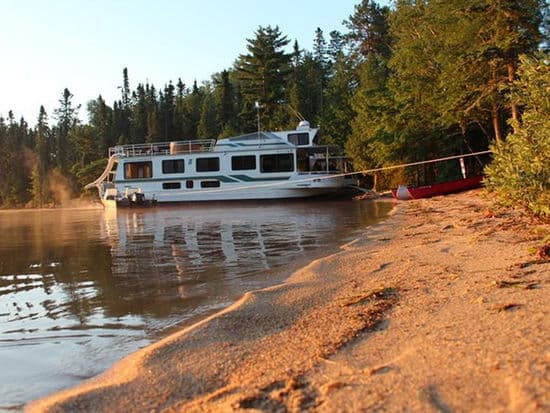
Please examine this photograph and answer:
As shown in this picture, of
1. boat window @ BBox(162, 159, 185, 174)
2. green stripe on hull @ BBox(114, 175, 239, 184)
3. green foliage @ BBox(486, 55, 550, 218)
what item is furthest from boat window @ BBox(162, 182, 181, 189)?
green foliage @ BBox(486, 55, 550, 218)

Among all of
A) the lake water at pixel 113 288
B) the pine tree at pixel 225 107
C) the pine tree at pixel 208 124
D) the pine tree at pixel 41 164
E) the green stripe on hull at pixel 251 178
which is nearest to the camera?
the lake water at pixel 113 288

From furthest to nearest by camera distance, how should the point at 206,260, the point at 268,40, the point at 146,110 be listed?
the point at 146,110
the point at 268,40
the point at 206,260

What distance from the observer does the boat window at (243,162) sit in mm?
33000

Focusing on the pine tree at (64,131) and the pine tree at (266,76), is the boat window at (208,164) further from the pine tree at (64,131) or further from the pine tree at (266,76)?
the pine tree at (64,131)

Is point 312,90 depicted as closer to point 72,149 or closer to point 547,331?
point 72,149

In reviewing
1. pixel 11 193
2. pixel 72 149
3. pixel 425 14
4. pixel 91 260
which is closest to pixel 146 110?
pixel 72 149

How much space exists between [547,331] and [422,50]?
1073 inches

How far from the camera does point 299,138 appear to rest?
33125mm

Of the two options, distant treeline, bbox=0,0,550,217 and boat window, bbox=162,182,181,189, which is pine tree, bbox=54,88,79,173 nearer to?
distant treeline, bbox=0,0,550,217

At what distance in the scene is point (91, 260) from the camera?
1145cm

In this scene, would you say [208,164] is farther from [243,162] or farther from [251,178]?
[251,178]

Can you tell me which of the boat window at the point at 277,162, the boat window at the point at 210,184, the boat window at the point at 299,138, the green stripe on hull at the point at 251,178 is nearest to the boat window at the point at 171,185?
the boat window at the point at 210,184

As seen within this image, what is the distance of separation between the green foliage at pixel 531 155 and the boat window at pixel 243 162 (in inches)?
937

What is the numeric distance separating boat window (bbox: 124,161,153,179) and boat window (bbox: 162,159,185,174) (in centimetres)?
94
